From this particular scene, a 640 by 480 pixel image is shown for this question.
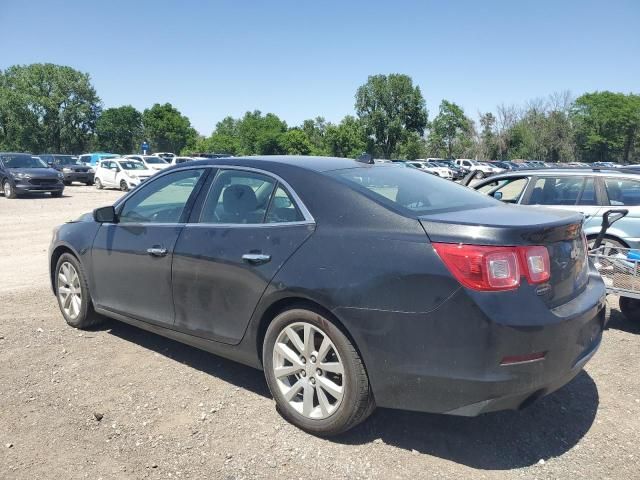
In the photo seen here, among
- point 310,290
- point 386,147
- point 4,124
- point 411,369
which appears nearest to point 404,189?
point 310,290

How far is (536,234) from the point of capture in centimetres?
281

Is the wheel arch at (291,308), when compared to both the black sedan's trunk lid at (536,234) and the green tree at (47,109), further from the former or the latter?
the green tree at (47,109)

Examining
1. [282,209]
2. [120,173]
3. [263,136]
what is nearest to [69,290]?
[282,209]

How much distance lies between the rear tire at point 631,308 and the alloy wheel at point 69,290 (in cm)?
539

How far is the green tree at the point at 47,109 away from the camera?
233ft

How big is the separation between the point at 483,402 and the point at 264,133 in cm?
7340

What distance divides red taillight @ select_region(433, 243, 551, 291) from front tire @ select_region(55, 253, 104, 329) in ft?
11.5

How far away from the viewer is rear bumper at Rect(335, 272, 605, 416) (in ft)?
8.63

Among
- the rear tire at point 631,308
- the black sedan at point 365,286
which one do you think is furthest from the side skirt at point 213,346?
the rear tire at point 631,308

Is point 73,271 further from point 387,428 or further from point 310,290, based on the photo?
point 387,428

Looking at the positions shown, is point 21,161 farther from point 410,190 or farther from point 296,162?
point 410,190

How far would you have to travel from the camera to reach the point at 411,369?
2.79 m

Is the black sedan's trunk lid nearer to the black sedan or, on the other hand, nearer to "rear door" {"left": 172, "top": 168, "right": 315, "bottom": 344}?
the black sedan

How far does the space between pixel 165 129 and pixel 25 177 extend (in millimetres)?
67977
